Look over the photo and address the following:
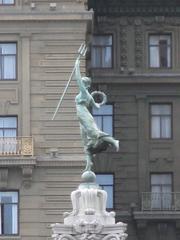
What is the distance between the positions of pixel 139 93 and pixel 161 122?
1562 millimetres

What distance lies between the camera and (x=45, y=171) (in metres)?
56.9

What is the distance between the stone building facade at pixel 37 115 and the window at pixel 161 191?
683 cm

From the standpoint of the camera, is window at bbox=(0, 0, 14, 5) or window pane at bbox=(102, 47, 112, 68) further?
window pane at bbox=(102, 47, 112, 68)

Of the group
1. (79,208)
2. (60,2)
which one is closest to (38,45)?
(60,2)

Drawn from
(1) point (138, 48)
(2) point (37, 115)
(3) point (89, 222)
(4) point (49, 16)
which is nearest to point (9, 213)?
(2) point (37, 115)

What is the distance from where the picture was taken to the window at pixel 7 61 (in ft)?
188

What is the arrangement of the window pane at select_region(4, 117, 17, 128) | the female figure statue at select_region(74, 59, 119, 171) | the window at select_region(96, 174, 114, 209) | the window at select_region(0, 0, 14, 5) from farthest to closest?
the window at select_region(96, 174, 114, 209)
the window at select_region(0, 0, 14, 5)
the window pane at select_region(4, 117, 17, 128)
the female figure statue at select_region(74, 59, 119, 171)

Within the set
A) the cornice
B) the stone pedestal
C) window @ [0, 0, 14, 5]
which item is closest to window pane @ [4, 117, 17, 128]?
the cornice

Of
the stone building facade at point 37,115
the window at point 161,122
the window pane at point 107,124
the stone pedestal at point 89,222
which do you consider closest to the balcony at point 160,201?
the window at point 161,122

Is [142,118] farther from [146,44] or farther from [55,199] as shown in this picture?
[55,199]

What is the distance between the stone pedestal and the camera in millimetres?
29594

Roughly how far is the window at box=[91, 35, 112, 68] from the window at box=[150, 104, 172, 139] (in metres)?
2.71

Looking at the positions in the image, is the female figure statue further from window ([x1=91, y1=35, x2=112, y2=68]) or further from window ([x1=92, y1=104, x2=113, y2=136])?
window ([x1=91, y1=35, x2=112, y2=68])

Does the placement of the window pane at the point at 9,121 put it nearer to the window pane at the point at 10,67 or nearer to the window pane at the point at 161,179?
the window pane at the point at 10,67
